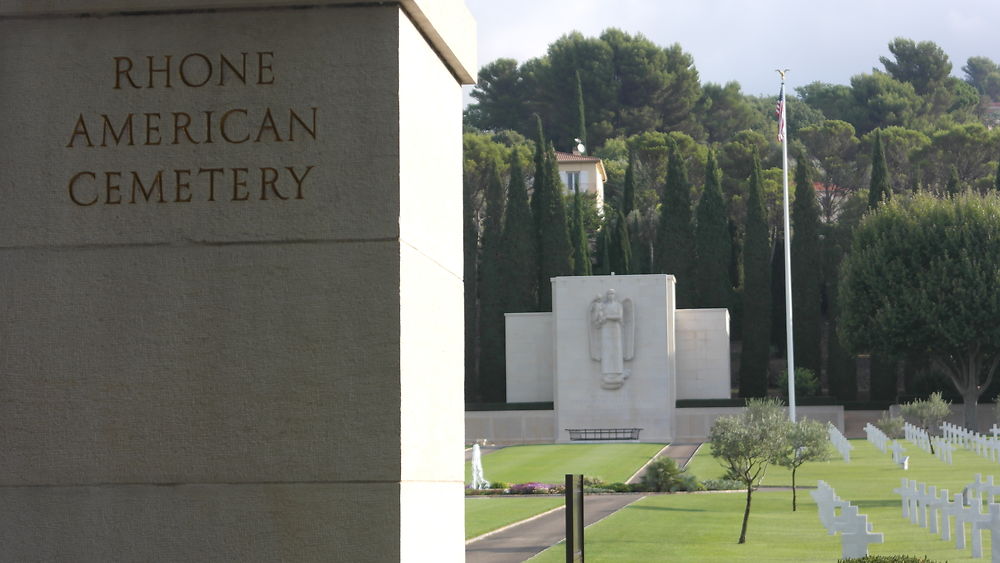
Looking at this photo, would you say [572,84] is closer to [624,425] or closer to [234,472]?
[624,425]

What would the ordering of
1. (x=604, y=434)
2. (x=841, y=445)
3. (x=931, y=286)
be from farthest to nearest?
(x=604, y=434), (x=931, y=286), (x=841, y=445)

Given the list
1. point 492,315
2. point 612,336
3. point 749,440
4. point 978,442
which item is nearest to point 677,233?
point 492,315

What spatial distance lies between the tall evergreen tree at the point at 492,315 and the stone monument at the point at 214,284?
182 feet

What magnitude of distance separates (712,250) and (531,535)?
42237 millimetres

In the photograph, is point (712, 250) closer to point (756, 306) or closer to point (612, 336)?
point (756, 306)

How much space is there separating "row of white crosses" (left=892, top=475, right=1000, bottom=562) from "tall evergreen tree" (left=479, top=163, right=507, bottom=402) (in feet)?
128

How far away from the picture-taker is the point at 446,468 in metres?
7.24

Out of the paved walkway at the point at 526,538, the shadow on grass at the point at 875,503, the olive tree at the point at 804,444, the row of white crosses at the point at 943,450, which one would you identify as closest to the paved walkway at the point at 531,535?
the paved walkway at the point at 526,538

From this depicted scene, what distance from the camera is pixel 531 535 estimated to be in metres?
22.6

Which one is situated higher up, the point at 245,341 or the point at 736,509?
the point at 245,341

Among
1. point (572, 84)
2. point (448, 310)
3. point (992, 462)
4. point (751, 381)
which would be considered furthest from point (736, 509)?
point (572, 84)

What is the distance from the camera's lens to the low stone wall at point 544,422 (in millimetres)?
54969

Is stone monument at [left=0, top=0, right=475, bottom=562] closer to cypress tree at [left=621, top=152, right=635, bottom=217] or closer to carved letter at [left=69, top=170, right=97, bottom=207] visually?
carved letter at [left=69, top=170, right=97, bottom=207]

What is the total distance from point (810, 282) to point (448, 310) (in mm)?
56019
